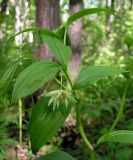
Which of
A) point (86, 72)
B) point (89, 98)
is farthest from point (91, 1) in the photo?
point (86, 72)

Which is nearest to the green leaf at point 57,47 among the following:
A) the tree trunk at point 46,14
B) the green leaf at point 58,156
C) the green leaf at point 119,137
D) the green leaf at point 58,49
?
the green leaf at point 58,49

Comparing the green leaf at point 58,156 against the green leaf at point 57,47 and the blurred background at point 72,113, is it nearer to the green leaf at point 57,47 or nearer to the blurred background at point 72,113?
the blurred background at point 72,113

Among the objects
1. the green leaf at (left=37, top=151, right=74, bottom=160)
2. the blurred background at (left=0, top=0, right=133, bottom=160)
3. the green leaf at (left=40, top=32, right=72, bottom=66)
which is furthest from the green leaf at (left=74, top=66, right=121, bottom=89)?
the green leaf at (left=37, top=151, right=74, bottom=160)

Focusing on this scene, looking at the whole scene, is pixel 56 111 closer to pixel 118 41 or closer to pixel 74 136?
pixel 74 136

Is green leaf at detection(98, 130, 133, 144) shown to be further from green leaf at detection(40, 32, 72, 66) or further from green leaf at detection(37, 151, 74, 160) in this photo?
green leaf at detection(40, 32, 72, 66)

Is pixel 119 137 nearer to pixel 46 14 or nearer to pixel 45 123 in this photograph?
pixel 45 123

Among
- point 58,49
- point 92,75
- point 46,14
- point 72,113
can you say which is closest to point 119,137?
point 92,75
